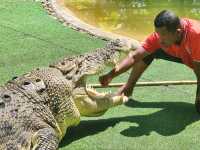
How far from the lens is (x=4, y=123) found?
357cm

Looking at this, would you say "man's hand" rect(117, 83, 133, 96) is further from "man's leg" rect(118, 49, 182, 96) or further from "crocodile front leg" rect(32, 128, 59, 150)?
"crocodile front leg" rect(32, 128, 59, 150)

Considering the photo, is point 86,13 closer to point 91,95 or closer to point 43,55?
point 43,55

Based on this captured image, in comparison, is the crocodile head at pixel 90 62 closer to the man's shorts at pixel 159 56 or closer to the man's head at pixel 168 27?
the man's shorts at pixel 159 56

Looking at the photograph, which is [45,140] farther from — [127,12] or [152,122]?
[127,12]

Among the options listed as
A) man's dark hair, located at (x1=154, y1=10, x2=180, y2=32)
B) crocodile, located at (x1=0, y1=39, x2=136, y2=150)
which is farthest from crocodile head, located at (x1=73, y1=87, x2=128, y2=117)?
man's dark hair, located at (x1=154, y1=10, x2=180, y2=32)

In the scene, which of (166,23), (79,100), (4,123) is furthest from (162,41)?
(4,123)

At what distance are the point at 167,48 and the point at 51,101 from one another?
1201mm

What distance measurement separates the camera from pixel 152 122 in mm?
4340

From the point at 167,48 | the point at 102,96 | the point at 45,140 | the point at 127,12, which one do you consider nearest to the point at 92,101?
the point at 102,96

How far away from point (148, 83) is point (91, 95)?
940mm

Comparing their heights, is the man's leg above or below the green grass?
above

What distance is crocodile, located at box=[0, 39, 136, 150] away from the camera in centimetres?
358

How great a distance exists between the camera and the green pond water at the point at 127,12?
25.7 feet

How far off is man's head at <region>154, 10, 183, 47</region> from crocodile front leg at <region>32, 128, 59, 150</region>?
1197mm
